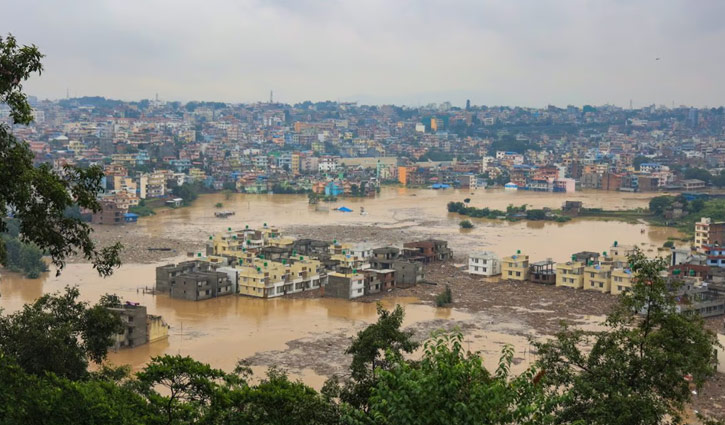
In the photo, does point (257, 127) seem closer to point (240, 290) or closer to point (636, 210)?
point (636, 210)

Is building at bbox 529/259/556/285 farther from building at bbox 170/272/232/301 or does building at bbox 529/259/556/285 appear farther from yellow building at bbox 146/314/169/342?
yellow building at bbox 146/314/169/342

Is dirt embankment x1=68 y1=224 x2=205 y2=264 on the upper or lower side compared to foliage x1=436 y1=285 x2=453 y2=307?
lower

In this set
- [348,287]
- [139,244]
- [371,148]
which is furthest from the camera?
[371,148]

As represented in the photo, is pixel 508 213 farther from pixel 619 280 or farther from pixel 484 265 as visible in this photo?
pixel 619 280

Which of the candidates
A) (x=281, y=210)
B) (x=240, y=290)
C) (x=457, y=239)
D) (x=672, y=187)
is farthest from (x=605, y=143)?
(x=240, y=290)

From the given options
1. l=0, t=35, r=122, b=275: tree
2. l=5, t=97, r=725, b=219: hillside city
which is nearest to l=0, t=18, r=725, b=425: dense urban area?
l=0, t=35, r=122, b=275: tree

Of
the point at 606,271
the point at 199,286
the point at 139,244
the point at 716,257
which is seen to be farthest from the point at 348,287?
the point at 139,244
